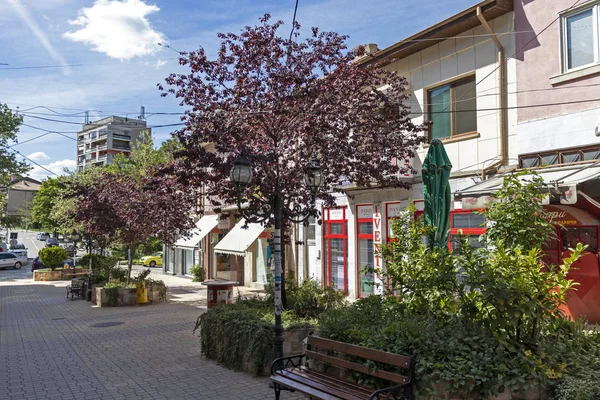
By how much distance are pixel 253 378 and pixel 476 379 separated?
3752 millimetres

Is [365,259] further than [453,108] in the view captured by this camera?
Yes

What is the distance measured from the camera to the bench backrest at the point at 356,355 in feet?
16.5

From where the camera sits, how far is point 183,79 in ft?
33.2

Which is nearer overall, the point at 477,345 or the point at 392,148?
the point at 477,345

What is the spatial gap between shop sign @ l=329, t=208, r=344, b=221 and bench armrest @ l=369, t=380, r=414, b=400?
11502 millimetres

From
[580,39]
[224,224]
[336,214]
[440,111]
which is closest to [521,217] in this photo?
[580,39]

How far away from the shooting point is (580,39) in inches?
409

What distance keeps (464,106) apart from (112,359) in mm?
10505

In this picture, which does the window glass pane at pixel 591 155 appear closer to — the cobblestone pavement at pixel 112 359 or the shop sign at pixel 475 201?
the shop sign at pixel 475 201

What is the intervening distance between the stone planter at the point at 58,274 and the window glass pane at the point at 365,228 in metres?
19.9

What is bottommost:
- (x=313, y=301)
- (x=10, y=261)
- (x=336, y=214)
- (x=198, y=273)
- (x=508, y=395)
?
(x=10, y=261)

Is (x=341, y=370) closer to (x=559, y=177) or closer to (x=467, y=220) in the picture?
(x=559, y=177)

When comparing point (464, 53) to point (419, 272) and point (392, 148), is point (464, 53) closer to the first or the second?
point (392, 148)

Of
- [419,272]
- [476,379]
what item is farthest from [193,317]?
[476,379]
